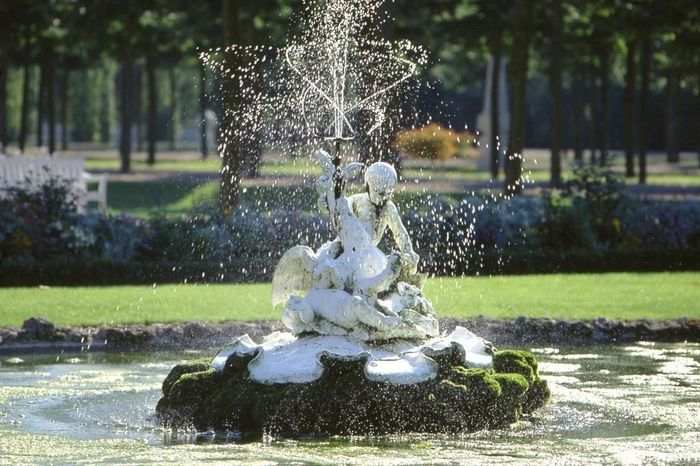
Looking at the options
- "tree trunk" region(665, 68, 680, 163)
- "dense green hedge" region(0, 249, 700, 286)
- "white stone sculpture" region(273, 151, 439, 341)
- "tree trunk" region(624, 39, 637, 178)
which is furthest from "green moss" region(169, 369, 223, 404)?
"tree trunk" region(665, 68, 680, 163)

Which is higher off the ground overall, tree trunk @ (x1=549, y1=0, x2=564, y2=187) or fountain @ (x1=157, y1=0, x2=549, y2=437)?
tree trunk @ (x1=549, y1=0, x2=564, y2=187)

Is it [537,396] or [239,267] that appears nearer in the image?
[537,396]

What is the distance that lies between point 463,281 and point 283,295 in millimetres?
Answer: 7413

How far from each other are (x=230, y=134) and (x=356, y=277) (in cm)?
1081

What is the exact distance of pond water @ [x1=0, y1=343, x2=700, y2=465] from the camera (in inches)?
347

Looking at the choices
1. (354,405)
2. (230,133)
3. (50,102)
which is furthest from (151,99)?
(354,405)

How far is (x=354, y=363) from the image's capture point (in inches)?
382

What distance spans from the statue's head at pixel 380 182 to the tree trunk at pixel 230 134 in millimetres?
8723

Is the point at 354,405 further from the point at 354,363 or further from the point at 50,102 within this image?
the point at 50,102

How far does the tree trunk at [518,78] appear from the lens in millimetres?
24188

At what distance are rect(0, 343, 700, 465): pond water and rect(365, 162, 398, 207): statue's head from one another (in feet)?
5.69

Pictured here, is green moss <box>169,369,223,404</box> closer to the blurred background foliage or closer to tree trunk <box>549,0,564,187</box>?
the blurred background foliage

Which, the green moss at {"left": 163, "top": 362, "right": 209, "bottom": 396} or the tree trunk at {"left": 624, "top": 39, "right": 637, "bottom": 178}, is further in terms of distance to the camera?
the tree trunk at {"left": 624, "top": 39, "right": 637, "bottom": 178}

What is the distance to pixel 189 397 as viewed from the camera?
10125 mm
